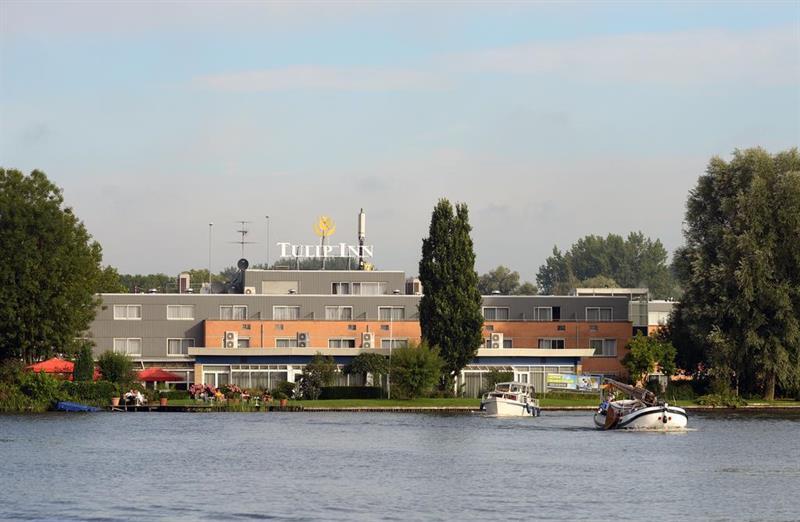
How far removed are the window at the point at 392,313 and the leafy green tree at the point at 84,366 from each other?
101ft

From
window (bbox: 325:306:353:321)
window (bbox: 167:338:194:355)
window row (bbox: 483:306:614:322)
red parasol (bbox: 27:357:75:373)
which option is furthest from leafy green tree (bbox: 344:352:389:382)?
red parasol (bbox: 27:357:75:373)

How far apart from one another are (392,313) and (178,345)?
18.9 m

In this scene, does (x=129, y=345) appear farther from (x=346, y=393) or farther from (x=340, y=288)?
(x=346, y=393)

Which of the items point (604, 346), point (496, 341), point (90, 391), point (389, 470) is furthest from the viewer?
point (604, 346)

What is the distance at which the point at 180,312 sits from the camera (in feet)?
411

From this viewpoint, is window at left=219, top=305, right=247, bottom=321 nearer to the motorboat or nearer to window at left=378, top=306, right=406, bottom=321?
window at left=378, top=306, right=406, bottom=321

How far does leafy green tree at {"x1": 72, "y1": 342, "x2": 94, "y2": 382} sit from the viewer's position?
101m

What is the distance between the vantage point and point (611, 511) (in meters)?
48.6

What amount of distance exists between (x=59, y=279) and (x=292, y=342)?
2594 cm

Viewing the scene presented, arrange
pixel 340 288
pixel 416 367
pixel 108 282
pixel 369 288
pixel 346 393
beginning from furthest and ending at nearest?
pixel 108 282, pixel 369 288, pixel 340 288, pixel 346 393, pixel 416 367

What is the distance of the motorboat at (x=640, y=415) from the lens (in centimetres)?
8431

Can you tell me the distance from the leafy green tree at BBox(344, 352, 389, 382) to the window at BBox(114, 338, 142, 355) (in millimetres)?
21346

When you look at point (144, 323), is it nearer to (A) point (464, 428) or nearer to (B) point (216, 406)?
(B) point (216, 406)

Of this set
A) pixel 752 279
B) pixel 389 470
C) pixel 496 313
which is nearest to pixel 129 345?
pixel 496 313
